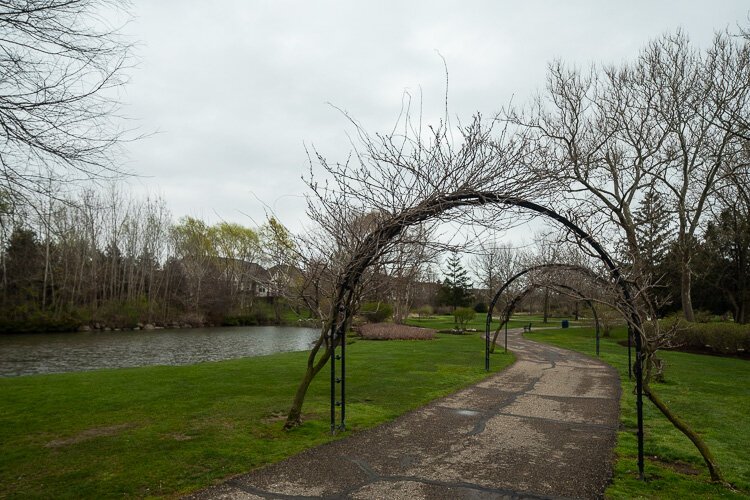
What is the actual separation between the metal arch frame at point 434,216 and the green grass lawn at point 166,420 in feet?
4.71

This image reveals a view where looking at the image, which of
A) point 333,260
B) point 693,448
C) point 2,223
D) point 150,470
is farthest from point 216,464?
point 693,448

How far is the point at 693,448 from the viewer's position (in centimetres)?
602

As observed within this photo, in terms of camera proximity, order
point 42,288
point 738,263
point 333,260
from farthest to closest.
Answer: point 42,288 < point 738,263 < point 333,260

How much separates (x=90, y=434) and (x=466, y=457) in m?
5.08

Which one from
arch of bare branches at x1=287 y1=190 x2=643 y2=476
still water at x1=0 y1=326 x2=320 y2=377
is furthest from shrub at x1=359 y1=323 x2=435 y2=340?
arch of bare branches at x1=287 y1=190 x2=643 y2=476

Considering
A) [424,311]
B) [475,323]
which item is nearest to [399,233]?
[475,323]

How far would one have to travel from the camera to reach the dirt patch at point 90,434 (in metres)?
5.93

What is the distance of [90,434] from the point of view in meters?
6.33

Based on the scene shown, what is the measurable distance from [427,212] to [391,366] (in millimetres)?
9084

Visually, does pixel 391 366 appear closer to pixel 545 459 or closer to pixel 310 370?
pixel 310 370

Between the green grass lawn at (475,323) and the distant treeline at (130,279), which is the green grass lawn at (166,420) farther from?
the green grass lawn at (475,323)

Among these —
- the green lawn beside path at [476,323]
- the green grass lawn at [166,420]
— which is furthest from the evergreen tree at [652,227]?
the green lawn beside path at [476,323]

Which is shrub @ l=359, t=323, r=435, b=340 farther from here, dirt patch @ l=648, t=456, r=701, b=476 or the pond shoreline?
dirt patch @ l=648, t=456, r=701, b=476

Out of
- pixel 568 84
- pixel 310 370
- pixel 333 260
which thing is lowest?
pixel 310 370
